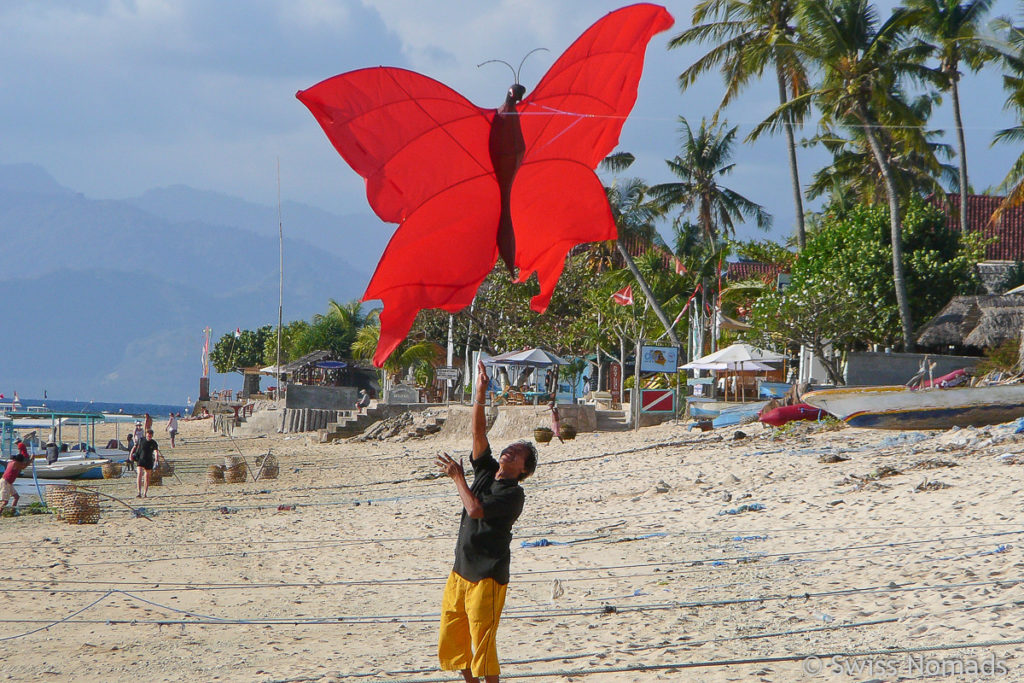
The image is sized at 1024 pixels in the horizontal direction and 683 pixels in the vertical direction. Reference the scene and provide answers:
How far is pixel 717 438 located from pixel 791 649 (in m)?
11.6

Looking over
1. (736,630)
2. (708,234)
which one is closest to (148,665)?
(736,630)

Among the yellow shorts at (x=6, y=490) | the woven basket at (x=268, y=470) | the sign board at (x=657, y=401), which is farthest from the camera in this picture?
the sign board at (x=657, y=401)

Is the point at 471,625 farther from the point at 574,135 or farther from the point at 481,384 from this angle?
the point at 574,135

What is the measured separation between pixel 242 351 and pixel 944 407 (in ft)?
222

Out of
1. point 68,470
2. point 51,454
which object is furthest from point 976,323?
point 51,454

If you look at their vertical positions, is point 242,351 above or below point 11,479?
above

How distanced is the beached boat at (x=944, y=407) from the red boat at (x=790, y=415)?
2.42 meters

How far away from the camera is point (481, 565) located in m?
4.80

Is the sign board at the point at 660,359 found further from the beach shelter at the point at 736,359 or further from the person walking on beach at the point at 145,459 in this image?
the person walking on beach at the point at 145,459

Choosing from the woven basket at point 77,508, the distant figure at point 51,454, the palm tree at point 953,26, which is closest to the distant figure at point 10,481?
the woven basket at point 77,508

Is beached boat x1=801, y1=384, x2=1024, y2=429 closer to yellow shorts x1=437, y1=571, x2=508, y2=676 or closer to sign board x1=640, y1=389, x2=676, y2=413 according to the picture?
sign board x1=640, y1=389, x2=676, y2=413

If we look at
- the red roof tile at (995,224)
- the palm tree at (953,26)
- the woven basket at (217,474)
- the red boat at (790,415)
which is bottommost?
the woven basket at (217,474)

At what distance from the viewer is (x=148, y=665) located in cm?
651

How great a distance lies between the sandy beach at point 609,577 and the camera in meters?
6.10
